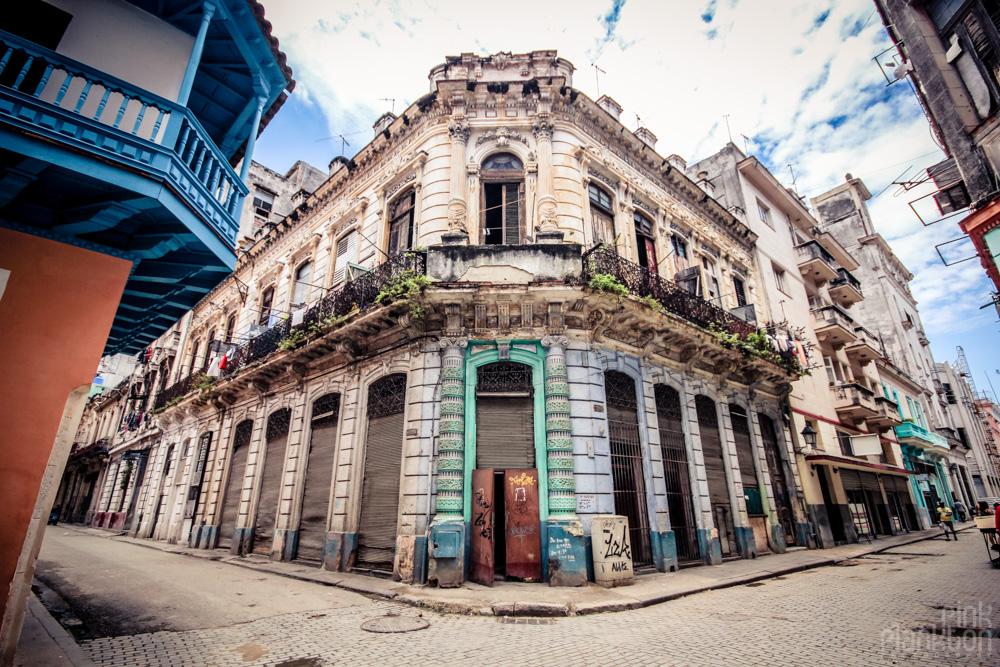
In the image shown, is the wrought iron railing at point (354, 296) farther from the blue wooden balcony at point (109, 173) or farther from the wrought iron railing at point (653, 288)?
the blue wooden balcony at point (109, 173)

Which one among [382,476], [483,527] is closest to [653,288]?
[483,527]

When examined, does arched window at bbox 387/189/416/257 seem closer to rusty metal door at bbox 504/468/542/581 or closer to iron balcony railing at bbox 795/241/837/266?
rusty metal door at bbox 504/468/542/581

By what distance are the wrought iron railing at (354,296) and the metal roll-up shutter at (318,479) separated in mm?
2262

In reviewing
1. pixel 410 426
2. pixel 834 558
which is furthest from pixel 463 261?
pixel 834 558

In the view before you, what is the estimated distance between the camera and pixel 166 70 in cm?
622

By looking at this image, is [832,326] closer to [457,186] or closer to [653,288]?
[653,288]

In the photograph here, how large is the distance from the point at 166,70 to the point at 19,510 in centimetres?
558

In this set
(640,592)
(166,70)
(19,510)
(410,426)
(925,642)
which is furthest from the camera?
(410,426)

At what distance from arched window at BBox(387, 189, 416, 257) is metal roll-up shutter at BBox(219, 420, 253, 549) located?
8121 mm

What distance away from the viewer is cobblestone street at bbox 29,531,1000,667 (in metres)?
4.59

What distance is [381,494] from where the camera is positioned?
33.1 feet

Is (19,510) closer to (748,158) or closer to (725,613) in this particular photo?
(725,613)

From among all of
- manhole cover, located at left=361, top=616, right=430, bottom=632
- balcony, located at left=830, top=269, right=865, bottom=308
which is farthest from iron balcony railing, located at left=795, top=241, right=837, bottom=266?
manhole cover, located at left=361, top=616, right=430, bottom=632

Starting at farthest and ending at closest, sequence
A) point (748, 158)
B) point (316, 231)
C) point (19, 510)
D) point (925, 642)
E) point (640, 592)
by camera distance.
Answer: point (748, 158), point (316, 231), point (640, 592), point (925, 642), point (19, 510)
